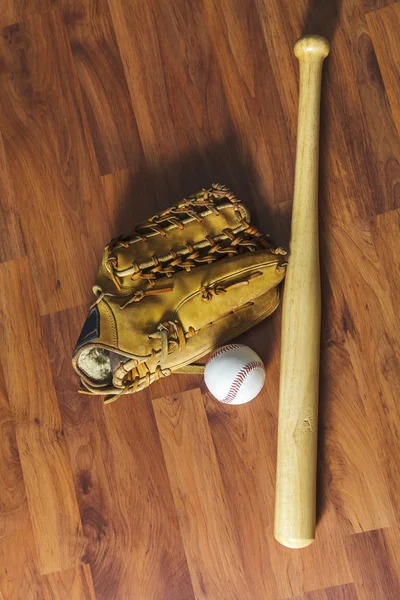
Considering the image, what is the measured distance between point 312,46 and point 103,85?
592 mm

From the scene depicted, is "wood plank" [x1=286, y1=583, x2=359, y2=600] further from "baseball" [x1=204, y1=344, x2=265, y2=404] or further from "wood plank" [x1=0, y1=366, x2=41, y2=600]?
"wood plank" [x1=0, y1=366, x2=41, y2=600]

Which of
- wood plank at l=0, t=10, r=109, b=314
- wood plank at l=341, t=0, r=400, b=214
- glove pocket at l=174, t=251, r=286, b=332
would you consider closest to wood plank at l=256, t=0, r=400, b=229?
wood plank at l=341, t=0, r=400, b=214

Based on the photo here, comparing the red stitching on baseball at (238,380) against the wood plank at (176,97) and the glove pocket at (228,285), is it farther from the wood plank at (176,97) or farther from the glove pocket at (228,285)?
the wood plank at (176,97)

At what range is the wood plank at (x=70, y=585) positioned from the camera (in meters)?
1.56

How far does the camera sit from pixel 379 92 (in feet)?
5.16

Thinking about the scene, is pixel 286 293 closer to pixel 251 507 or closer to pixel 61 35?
pixel 251 507

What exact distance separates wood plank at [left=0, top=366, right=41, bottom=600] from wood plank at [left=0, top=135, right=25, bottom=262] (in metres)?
0.37

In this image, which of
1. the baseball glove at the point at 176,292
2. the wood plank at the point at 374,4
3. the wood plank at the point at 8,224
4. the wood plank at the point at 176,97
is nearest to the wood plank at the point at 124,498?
the baseball glove at the point at 176,292

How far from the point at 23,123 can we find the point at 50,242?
367mm

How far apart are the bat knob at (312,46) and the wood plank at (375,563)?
117cm

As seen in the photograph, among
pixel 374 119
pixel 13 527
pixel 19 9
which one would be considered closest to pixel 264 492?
pixel 13 527

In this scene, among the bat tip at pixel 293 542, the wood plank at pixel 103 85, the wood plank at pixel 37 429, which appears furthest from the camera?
the wood plank at pixel 103 85

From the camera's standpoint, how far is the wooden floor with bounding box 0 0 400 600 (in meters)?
1.48

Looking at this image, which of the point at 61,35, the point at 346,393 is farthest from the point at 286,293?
the point at 61,35
